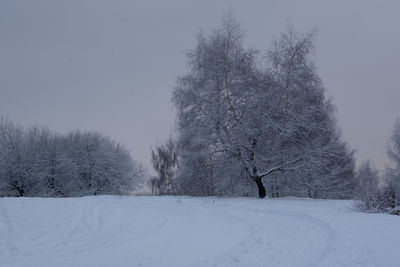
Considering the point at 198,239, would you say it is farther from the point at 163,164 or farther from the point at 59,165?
the point at 59,165

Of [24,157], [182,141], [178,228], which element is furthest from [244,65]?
[24,157]

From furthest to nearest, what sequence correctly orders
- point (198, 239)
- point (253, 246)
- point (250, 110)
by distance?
point (250, 110), point (198, 239), point (253, 246)

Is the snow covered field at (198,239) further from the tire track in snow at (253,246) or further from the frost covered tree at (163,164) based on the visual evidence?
the frost covered tree at (163,164)

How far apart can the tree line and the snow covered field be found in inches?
1130

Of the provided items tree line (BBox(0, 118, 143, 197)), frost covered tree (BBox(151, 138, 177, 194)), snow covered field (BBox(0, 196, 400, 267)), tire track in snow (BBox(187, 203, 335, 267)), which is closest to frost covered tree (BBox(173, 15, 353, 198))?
snow covered field (BBox(0, 196, 400, 267))

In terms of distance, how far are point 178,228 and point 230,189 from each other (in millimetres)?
12994

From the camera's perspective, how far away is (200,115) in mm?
20672

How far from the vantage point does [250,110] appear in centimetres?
1967

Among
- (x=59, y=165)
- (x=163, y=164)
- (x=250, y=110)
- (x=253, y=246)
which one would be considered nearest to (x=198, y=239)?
(x=253, y=246)

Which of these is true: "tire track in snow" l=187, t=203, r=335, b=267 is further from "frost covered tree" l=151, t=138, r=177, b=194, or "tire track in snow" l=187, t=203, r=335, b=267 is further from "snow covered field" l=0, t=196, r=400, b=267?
"frost covered tree" l=151, t=138, r=177, b=194

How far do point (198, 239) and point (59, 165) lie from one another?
34703 mm

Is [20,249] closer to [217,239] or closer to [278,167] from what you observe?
[217,239]

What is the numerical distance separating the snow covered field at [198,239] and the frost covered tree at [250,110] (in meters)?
8.10

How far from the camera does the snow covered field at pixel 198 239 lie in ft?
20.4
